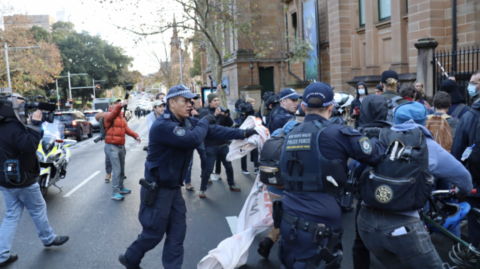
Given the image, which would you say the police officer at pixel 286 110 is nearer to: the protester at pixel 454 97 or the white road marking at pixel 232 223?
the white road marking at pixel 232 223

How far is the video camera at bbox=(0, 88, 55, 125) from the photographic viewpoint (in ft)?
15.8

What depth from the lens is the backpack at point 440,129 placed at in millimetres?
5297

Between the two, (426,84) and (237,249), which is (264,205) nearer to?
(237,249)

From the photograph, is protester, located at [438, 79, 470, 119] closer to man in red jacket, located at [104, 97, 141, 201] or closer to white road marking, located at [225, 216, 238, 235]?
white road marking, located at [225, 216, 238, 235]

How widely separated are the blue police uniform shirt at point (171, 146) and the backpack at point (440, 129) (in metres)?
3.00

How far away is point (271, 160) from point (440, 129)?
2.39 metres

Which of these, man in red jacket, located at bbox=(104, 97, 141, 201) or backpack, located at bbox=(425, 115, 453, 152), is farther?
man in red jacket, located at bbox=(104, 97, 141, 201)

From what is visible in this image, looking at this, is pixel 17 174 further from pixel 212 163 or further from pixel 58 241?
pixel 212 163

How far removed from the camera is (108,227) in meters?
6.39

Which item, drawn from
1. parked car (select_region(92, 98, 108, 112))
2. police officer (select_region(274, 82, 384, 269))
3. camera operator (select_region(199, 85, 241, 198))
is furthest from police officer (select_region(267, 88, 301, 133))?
parked car (select_region(92, 98, 108, 112))

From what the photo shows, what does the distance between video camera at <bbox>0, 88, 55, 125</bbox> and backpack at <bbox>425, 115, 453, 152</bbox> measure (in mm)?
4757

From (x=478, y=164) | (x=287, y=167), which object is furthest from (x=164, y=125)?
(x=478, y=164)

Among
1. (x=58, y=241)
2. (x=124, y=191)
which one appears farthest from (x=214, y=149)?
(x=58, y=241)

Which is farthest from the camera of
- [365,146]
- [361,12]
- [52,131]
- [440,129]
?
[361,12]
